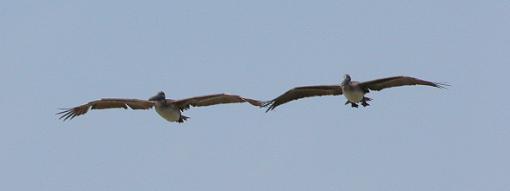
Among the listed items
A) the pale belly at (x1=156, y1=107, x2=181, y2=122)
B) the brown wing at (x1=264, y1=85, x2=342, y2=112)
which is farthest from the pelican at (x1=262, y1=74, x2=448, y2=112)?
the pale belly at (x1=156, y1=107, x2=181, y2=122)

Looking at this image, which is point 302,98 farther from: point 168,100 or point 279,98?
point 168,100

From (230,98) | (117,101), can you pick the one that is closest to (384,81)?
(230,98)

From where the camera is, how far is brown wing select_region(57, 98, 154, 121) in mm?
64438

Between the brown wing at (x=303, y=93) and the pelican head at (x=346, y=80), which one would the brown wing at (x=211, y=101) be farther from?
the pelican head at (x=346, y=80)

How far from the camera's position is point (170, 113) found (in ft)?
207

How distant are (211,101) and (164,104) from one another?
183cm

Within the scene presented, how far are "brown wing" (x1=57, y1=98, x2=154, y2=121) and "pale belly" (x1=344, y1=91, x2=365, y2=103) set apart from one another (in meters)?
7.68

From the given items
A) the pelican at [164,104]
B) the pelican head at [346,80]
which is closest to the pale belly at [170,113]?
the pelican at [164,104]

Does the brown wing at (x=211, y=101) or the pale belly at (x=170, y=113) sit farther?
the pale belly at (x=170, y=113)

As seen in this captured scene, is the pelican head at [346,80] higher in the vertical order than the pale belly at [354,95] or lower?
higher

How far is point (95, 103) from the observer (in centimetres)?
6506

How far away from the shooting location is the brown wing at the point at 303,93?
62469mm

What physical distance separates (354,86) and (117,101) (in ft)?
30.7

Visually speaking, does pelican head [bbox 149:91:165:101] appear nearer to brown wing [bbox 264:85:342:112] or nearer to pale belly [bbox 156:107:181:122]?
pale belly [bbox 156:107:181:122]
